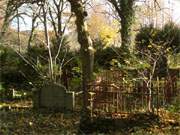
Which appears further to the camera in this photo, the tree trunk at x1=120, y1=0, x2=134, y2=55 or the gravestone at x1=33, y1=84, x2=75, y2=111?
the tree trunk at x1=120, y1=0, x2=134, y2=55

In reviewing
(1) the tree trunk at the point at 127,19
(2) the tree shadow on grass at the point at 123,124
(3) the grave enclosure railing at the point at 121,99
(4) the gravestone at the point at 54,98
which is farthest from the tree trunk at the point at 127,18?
(2) the tree shadow on grass at the point at 123,124

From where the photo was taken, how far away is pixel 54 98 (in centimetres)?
1320

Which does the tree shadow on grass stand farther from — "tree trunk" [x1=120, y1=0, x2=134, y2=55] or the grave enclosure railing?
"tree trunk" [x1=120, y1=0, x2=134, y2=55]

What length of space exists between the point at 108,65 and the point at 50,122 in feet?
30.9

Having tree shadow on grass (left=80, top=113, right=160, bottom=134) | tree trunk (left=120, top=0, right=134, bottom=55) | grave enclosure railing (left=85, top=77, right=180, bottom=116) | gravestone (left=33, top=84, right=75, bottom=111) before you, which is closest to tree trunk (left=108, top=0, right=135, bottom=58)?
tree trunk (left=120, top=0, right=134, bottom=55)

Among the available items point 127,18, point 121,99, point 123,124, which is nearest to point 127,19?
point 127,18

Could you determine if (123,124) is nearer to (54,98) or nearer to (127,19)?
(54,98)

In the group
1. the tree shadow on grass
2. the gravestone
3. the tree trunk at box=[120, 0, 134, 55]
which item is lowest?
the tree shadow on grass

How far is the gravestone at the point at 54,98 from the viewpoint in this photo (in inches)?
510

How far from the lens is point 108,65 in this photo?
2030 cm

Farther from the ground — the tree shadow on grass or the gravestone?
the gravestone

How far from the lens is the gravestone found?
1296cm

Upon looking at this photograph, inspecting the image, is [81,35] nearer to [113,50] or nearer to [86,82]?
[86,82]

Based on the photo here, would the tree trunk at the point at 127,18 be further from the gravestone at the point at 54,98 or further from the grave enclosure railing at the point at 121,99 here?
the grave enclosure railing at the point at 121,99
